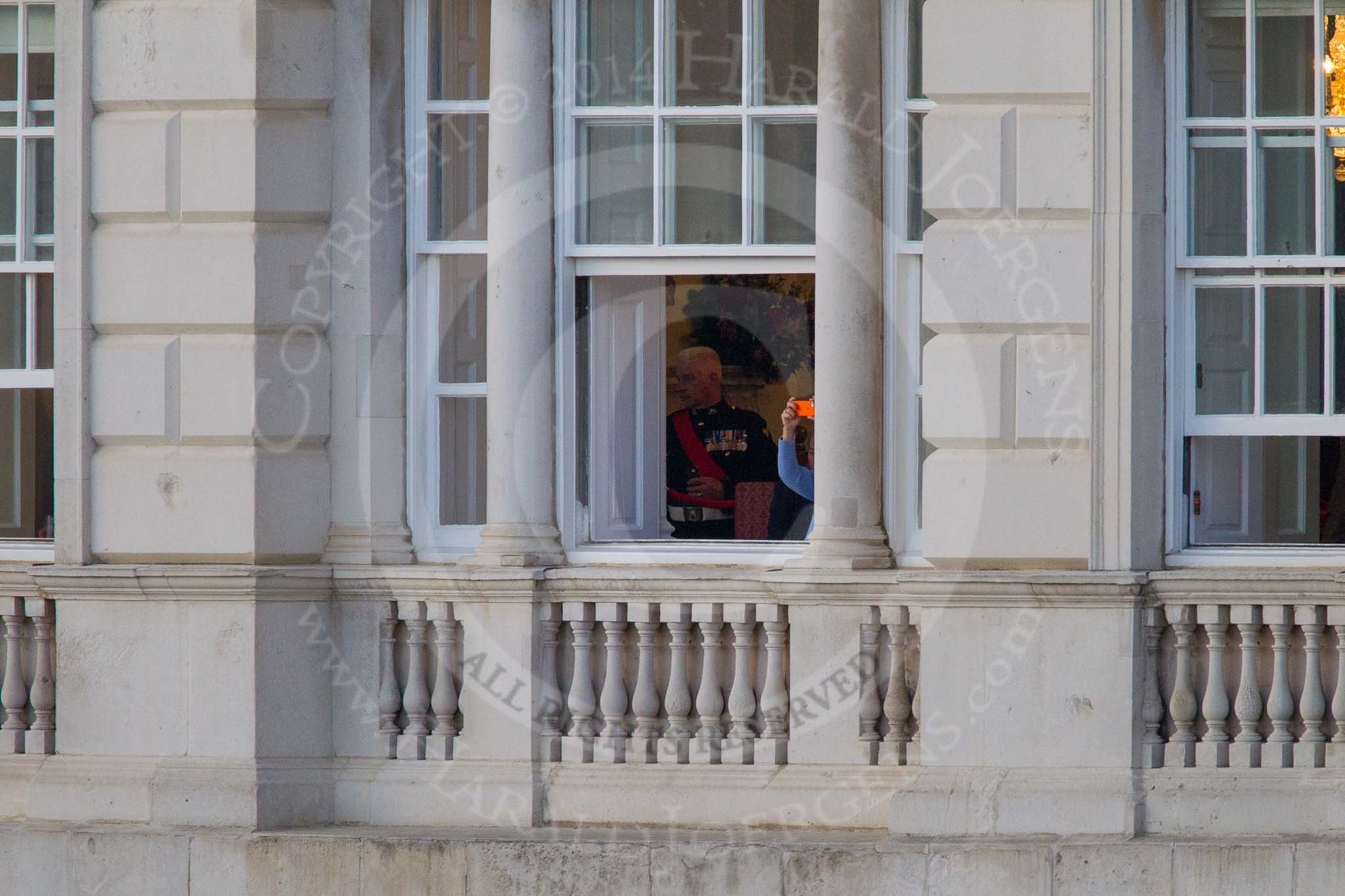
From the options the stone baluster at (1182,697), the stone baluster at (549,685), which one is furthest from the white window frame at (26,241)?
the stone baluster at (1182,697)

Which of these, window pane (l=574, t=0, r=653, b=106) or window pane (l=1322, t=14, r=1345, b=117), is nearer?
window pane (l=1322, t=14, r=1345, b=117)

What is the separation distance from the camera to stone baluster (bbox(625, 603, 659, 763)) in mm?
8070

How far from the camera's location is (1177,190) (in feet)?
25.5

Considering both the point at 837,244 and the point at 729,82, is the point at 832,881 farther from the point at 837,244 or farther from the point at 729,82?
the point at 729,82

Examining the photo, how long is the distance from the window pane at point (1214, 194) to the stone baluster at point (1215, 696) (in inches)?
61.1

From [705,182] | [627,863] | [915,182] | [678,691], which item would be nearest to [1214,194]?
[915,182]

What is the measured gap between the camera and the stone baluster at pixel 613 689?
809cm

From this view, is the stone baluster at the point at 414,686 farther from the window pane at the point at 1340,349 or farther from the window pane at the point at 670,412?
the window pane at the point at 1340,349

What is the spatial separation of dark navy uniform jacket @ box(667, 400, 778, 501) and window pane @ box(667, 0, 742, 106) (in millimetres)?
1492

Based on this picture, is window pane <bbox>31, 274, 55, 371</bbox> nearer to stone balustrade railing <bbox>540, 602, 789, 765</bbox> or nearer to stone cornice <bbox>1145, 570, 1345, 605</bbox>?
stone balustrade railing <bbox>540, 602, 789, 765</bbox>

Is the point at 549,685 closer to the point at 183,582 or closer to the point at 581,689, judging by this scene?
the point at 581,689

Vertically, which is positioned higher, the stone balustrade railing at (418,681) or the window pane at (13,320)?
the window pane at (13,320)

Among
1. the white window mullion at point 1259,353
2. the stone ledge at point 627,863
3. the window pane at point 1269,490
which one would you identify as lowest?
the stone ledge at point 627,863

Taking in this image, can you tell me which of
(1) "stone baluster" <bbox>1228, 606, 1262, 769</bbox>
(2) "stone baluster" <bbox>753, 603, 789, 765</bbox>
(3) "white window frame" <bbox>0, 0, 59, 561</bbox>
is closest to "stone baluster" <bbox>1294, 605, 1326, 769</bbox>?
(1) "stone baluster" <bbox>1228, 606, 1262, 769</bbox>
